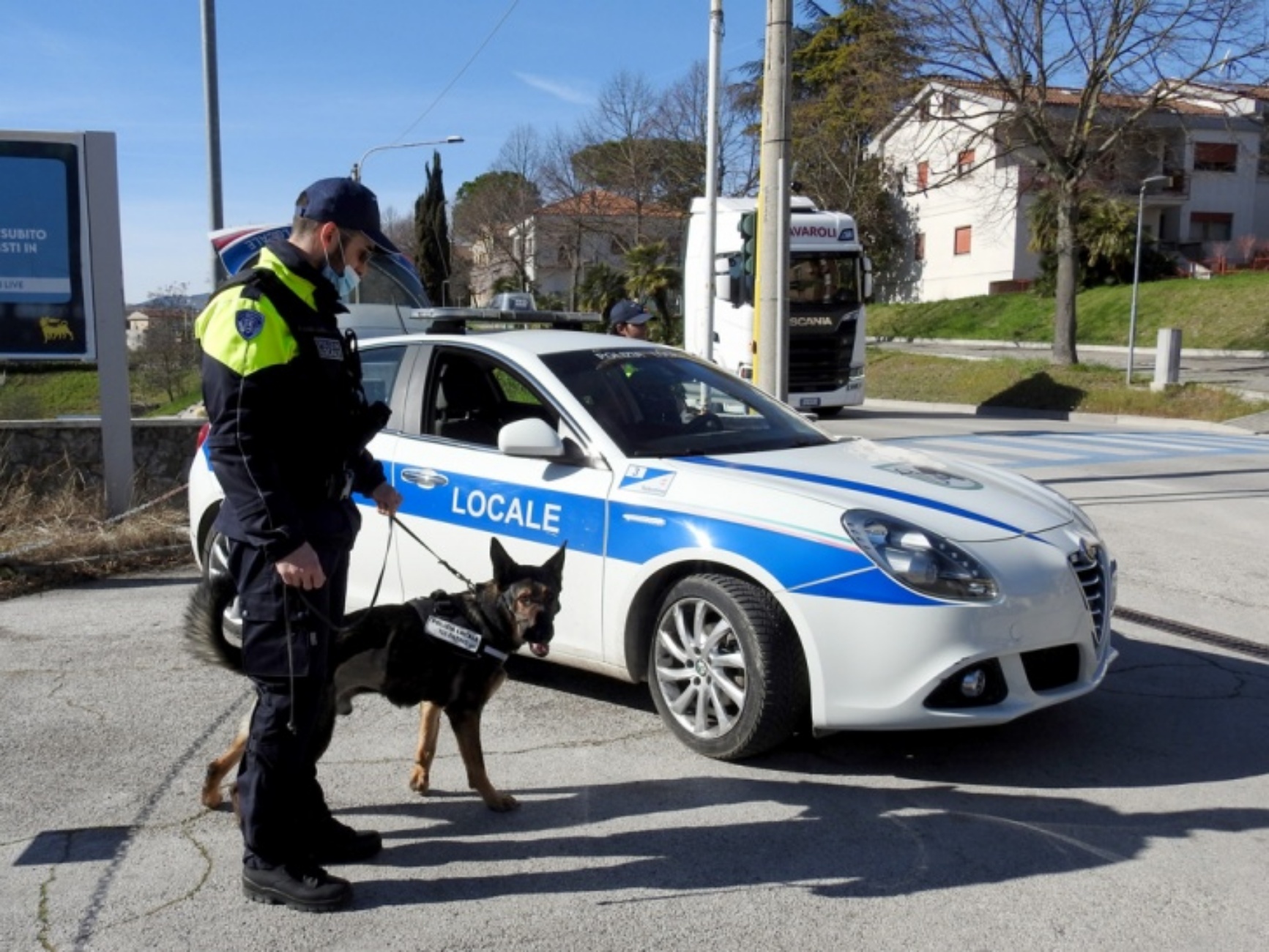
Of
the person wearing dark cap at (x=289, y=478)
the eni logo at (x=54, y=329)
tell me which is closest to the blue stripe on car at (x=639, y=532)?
the person wearing dark cap at (x=289, y=478)

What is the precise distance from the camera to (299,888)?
134 inches

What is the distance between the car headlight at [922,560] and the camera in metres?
4.18

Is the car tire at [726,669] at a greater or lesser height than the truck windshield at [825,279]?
lesser

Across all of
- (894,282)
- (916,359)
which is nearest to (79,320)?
(916,359)

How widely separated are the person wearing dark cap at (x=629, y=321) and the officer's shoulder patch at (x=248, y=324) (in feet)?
21.2

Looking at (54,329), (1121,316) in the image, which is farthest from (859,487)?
(1121,316)

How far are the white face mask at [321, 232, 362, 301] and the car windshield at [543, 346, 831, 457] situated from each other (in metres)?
1.50

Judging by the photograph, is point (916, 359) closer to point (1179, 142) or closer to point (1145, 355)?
point (1145, 355)

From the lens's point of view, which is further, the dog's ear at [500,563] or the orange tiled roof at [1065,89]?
the orange tiled roof at [1065,89]

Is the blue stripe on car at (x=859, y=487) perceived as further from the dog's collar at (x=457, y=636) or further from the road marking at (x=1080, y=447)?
the road marking at (x=1080, y=447)

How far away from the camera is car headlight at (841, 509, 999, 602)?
13.7 ft

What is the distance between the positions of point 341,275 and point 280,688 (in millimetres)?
1201

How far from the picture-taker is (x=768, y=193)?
1034 cm

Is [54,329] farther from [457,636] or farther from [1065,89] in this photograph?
[1065,89]
